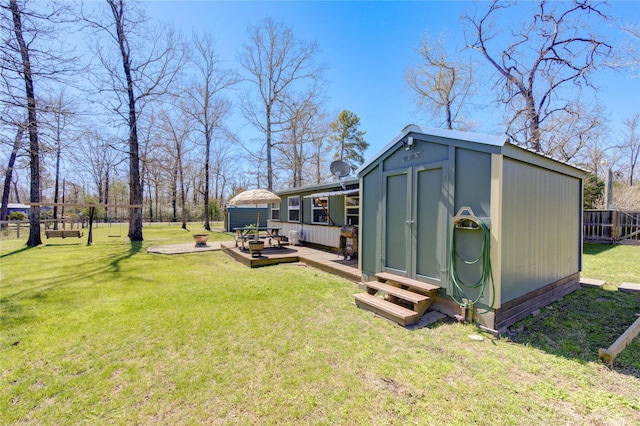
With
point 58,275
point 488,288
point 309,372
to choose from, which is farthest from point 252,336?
point 58,275

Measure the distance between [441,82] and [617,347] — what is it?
630 inches

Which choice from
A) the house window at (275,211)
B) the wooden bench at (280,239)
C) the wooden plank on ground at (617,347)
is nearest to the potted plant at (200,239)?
the house window at (275,211)

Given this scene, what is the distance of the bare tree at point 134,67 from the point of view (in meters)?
12.6

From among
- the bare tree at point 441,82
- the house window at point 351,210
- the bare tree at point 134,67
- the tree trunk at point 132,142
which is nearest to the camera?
the house window at point 351,210

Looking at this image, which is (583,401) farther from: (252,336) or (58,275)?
(58,275)

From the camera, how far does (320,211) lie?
988 centimetres

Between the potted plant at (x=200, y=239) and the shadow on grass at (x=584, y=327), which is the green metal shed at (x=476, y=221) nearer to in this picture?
the shadow on grass at (x=584, y=327)

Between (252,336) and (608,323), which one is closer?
(252,336)

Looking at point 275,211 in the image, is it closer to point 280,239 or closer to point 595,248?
point 280,239

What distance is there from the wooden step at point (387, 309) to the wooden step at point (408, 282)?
371 mm

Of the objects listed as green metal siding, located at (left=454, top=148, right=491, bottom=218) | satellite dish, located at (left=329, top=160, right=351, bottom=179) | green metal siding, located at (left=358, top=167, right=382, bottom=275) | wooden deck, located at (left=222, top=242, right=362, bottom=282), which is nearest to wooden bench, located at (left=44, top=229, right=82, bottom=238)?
wooden deck, located at (left=222, top=242, right=362, bottom=282)

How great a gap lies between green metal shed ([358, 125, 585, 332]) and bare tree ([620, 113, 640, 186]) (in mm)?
22128

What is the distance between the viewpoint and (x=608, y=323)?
3854mm

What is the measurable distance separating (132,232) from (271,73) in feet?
44.9
